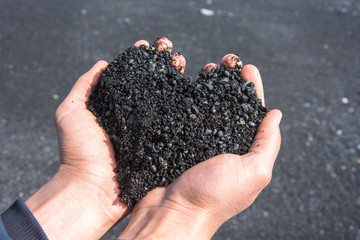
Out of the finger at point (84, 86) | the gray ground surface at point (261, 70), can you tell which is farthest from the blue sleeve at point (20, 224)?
the gray ground surface at point (261, 70)

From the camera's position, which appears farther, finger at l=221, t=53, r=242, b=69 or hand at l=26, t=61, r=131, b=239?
finger at l=221, t=53, r=242, b=69

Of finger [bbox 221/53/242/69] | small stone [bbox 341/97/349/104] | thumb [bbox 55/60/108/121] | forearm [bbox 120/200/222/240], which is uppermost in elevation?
finger [bbox 221/53/242/69]

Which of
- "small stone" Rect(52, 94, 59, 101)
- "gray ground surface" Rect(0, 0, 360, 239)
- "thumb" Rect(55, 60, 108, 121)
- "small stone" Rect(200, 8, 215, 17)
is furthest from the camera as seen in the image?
"small stone" Rect(200, 8, 215, 17)

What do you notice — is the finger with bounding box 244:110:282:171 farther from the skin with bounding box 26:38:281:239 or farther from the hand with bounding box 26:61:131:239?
the hand with bounding box 26:61:131:239

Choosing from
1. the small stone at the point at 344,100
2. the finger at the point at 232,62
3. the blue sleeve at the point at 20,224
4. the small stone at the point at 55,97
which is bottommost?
the small stone at the point at 344,100

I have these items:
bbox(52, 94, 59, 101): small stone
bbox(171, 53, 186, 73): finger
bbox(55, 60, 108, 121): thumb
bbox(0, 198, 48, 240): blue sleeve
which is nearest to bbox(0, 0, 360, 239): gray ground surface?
bbox(52, 94, 59, 101): small stone

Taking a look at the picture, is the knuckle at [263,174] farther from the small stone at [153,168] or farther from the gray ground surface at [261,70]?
the gray ground surface at [261,70]

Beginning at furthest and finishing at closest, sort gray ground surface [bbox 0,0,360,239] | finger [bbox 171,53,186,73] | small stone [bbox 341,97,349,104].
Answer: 1. small stone [bbox 341,97,349,104]
2. gray ground surface [bbox 0,0,360,239]
3. finger [bbox 171,53,186,73]

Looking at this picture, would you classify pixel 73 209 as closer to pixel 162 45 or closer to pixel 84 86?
pixel 84 86
